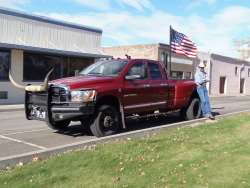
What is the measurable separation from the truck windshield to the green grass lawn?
1.99m

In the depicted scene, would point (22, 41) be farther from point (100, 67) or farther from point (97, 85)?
point (97, 85)

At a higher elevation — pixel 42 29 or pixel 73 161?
pixel 42 29

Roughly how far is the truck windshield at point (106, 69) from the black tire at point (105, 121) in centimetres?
103

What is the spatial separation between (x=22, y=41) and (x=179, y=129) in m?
14.4

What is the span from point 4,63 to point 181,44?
11938 millimetres

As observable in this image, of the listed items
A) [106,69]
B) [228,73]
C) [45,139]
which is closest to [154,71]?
→ [106,69]

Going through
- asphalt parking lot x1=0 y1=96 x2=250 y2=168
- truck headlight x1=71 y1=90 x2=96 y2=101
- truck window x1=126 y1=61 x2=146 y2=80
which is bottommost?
asphalt parking lot x1=0 y1=96 x2=250 y2=168

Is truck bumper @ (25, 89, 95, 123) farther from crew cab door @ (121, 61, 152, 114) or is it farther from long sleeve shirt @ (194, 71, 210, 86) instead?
long sleeve shirt @ (194, 71, 210, 86)

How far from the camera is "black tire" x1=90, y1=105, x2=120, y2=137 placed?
6.81 m

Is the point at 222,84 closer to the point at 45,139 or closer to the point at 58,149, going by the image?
the point at 45,139

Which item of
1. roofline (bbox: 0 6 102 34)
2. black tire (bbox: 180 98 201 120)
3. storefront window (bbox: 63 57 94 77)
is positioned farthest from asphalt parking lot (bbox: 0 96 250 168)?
storefront window (bbox: 63 57 94 77)

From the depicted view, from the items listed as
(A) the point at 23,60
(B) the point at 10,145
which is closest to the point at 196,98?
(B) the point at 10,145

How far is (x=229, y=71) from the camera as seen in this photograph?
143ft

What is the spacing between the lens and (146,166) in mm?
4766
